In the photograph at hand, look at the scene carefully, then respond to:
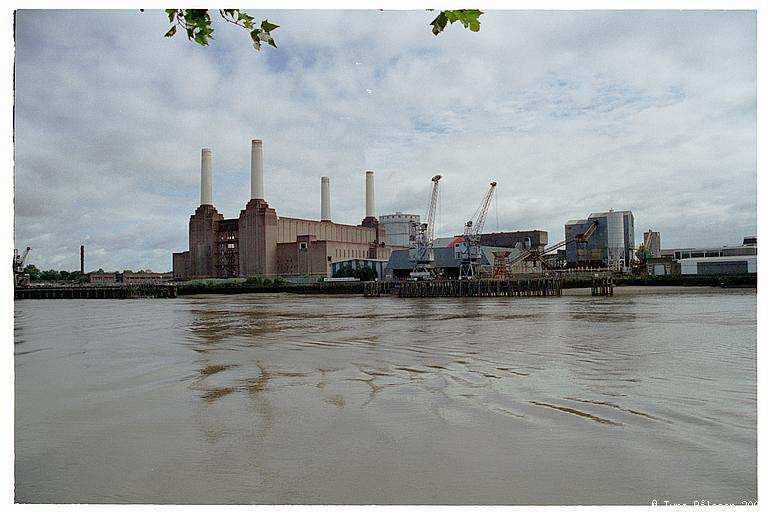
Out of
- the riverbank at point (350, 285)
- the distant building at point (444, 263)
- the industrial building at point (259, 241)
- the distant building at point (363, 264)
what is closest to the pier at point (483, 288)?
the riverbank at point (350, 285)

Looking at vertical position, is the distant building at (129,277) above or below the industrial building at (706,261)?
below

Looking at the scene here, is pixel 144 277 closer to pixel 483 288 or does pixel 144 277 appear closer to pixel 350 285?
pixel 350 285

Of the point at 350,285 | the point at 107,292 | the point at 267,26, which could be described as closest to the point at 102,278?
the point at 107,292

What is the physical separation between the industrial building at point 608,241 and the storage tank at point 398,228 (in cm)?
3414

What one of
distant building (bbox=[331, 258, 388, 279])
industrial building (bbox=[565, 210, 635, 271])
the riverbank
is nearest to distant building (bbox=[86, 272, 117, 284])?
the riverbank

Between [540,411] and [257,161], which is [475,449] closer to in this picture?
[540,411]

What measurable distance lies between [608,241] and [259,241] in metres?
44.5

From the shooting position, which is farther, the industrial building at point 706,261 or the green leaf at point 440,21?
the industrial building at point 706,261

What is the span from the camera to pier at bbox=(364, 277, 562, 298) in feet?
161

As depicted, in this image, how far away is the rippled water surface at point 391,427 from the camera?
4145mm

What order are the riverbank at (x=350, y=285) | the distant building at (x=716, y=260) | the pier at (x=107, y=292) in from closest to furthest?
1. the distant building at (x=716, y=260)
2. the riverbank at (x=350, y=285)
3. the pier at (x=107, y=292)

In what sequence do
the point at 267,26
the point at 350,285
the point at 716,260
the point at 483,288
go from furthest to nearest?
the point at 350,285, the point at 483,288, the point at 716,260, the point at 267,26

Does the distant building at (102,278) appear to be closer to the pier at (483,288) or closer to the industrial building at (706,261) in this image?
the pier at (483,288)

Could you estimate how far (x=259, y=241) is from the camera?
76812 mm
